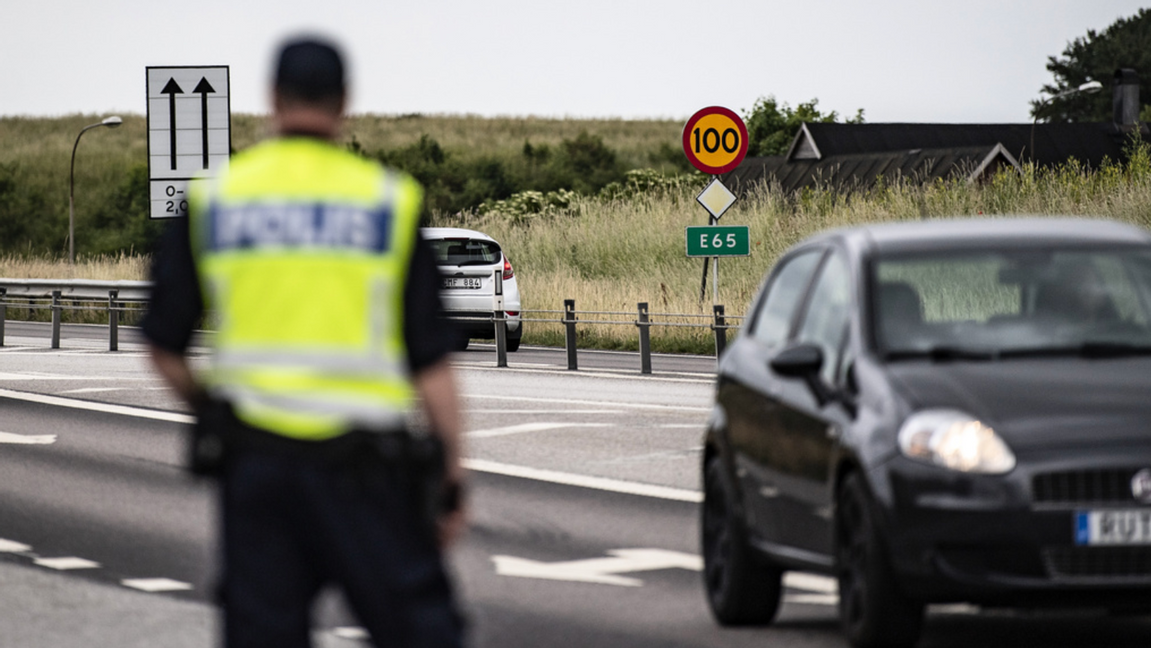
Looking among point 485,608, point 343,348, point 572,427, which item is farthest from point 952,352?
point 572,427

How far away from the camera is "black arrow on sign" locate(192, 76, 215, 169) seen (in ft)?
84.3

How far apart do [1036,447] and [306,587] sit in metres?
3.06

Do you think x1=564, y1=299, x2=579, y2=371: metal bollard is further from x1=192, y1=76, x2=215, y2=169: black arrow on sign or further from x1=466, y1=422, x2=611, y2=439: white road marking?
x1=466, y1=422, x2=611, y2=439: white road marking

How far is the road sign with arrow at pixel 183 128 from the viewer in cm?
2533

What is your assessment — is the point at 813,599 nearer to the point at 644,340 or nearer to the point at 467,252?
the point at 644,340

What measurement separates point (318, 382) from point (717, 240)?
2085 cm

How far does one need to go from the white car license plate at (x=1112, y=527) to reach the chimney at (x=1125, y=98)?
8099 cm

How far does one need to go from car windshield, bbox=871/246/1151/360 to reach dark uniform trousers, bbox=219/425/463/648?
10.8 feet

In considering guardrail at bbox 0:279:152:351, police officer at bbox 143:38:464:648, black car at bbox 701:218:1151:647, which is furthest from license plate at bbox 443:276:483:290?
police officer at bbox 143:38:464:648

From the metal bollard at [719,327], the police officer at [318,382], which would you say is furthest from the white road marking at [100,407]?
the police officer at [318,382]

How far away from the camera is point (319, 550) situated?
3.90 metres

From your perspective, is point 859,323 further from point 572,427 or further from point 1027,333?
point 572,427

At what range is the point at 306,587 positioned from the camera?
12.9 ft

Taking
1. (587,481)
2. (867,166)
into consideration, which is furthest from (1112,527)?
(867,166)
